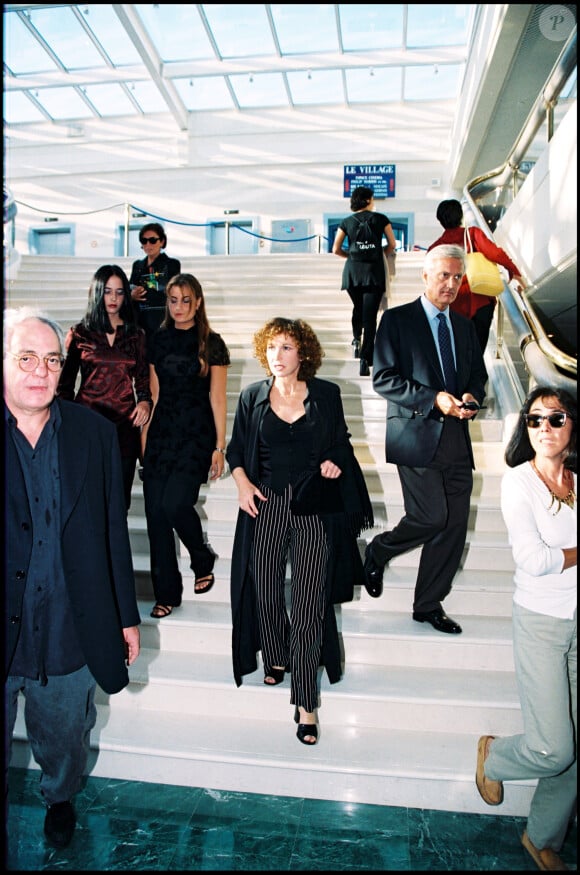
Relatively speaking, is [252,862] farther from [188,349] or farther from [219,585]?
[188,349]

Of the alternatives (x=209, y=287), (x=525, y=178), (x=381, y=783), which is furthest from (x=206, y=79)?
(x=381, y=783)

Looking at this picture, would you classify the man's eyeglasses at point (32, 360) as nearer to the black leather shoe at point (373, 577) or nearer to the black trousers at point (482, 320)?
the black leather shoe at point (373, 577)

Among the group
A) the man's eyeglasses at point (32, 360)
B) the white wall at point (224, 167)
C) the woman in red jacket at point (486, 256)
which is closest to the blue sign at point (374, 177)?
the white wall at point (224, 167)

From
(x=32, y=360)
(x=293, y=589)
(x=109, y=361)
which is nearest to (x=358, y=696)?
(x=293, y=589)

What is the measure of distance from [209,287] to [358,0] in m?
6.04

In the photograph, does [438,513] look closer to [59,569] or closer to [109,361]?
[59,569]

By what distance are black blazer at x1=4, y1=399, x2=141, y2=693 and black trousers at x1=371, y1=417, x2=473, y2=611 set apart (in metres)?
1.21

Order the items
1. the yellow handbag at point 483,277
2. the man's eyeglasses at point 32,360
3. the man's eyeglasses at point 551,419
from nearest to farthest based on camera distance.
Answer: the man's eyeglasses at point 32,360, the man's eyeglasses at point 551,419, the yellow handbag at point 483,277

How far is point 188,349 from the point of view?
3137 millimetres

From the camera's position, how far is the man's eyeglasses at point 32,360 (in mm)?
1759

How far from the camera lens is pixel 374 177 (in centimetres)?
1304

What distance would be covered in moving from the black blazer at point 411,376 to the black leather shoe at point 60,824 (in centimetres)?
170

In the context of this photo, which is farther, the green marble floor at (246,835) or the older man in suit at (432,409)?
the older man in suit at (432,409)

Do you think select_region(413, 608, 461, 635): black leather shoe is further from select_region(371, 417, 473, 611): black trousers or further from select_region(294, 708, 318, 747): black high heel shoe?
select_region(294, 708, 318, 747): black high heel shoe
